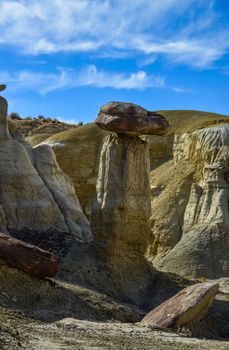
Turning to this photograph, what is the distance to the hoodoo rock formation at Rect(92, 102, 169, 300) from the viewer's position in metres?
22.9

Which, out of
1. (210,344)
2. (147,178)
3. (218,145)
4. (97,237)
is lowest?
(210,344)

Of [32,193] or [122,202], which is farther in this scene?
[32,193]

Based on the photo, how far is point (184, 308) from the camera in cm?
1847

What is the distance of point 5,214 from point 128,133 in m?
4.60

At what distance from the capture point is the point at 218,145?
37000mm

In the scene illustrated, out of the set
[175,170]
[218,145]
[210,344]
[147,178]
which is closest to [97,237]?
[147,178]

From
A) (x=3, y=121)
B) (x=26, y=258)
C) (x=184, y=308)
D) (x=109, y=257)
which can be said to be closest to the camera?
(x=184, y=308)

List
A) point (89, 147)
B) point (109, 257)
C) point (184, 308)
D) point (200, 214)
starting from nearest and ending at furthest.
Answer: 1. point (184, 308)
2. point (109, 257)
3. point (200, 214)
4. point (89, 147)

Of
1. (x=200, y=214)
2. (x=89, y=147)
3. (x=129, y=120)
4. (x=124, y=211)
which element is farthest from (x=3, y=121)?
(x=89, y=147)

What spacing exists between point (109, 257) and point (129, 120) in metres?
3.88

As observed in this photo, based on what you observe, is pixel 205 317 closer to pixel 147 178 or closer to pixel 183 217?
pixel 147 178

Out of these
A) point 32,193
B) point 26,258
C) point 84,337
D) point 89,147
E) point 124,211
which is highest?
point 89,147

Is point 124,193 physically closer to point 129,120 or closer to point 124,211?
point 124,211

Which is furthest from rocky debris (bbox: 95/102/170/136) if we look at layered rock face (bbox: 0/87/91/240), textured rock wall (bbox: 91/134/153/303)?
layered rock face (bbox: 0/87/91/240)
